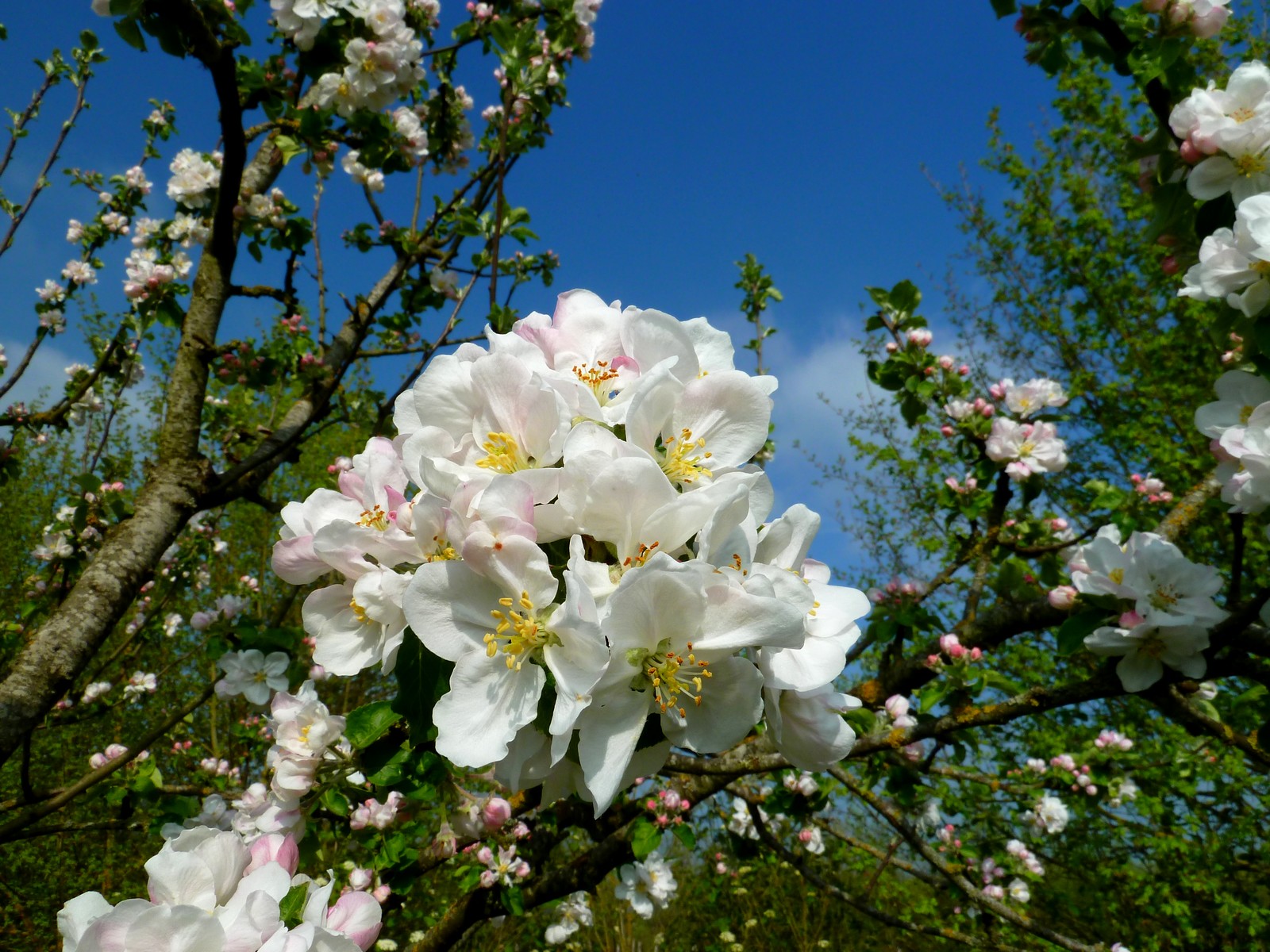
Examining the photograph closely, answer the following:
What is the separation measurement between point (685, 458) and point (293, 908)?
0.76m

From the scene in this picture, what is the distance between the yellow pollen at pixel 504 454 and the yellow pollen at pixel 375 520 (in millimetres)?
156

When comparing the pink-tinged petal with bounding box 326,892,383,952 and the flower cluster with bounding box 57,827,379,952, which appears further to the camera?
the pink-tinged petal with bounding box 326,892,383,952

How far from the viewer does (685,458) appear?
2.89ft

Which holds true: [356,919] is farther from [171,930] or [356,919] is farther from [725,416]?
[725,416]

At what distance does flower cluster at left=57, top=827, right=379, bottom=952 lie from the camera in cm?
75

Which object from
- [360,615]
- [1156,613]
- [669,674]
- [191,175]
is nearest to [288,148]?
[191,175]

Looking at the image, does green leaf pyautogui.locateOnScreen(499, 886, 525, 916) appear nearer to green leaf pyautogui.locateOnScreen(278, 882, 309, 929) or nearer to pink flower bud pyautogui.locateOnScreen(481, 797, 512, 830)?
pink flower bud pyautogui.locateOnScreen(481, 797, 512, 830)

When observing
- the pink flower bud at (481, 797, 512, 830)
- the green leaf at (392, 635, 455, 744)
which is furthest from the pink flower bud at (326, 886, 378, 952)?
the pink flower bud at (481, 797, 512, 830)

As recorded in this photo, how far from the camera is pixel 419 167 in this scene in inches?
139

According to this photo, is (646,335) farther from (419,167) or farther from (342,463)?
(419,167)

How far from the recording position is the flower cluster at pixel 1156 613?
Answer: 1.78 metres

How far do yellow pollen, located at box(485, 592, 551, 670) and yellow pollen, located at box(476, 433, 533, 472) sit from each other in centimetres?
17

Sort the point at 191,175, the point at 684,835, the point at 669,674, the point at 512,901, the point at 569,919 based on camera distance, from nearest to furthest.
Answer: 1. the point at 669,674
2. the point at 512,901
3. the point at 684,835
4. the point at 191,175
5. the point at 569,919

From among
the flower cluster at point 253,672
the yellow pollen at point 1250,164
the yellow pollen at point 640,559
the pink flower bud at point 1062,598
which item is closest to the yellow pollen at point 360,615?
the yellow pollen at point 640,559
